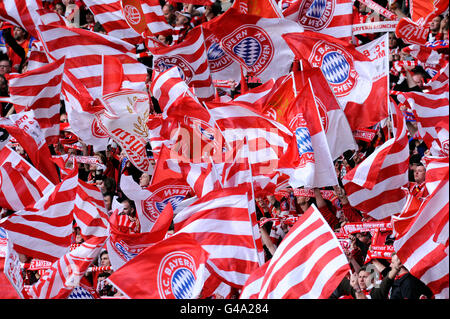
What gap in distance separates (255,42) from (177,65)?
119 cm

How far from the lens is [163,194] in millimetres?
10258

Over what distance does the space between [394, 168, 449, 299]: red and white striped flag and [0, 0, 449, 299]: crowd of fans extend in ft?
2.22

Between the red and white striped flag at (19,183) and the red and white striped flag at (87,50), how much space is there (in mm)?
1868

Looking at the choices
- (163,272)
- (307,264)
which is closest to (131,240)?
(163,272)

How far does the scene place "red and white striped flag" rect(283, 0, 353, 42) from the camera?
34.7 feet

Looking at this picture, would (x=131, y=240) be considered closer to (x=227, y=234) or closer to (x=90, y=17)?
(x=227, y=234)

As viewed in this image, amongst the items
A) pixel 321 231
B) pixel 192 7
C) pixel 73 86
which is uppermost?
pixel 321 231

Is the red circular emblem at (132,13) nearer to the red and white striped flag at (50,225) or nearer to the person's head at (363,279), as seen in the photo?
the red and white striped flag at (50,225)

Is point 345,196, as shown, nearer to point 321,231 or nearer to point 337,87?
point 337,87

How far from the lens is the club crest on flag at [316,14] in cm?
1071

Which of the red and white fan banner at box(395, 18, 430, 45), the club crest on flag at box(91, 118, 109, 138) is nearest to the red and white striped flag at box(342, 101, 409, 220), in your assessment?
the red and white fan banner at box(395, 18, 430, 45)

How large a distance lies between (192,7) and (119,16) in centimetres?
112

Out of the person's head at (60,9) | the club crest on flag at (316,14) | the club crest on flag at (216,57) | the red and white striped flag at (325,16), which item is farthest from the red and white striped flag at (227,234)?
the person's head at (60,9)
